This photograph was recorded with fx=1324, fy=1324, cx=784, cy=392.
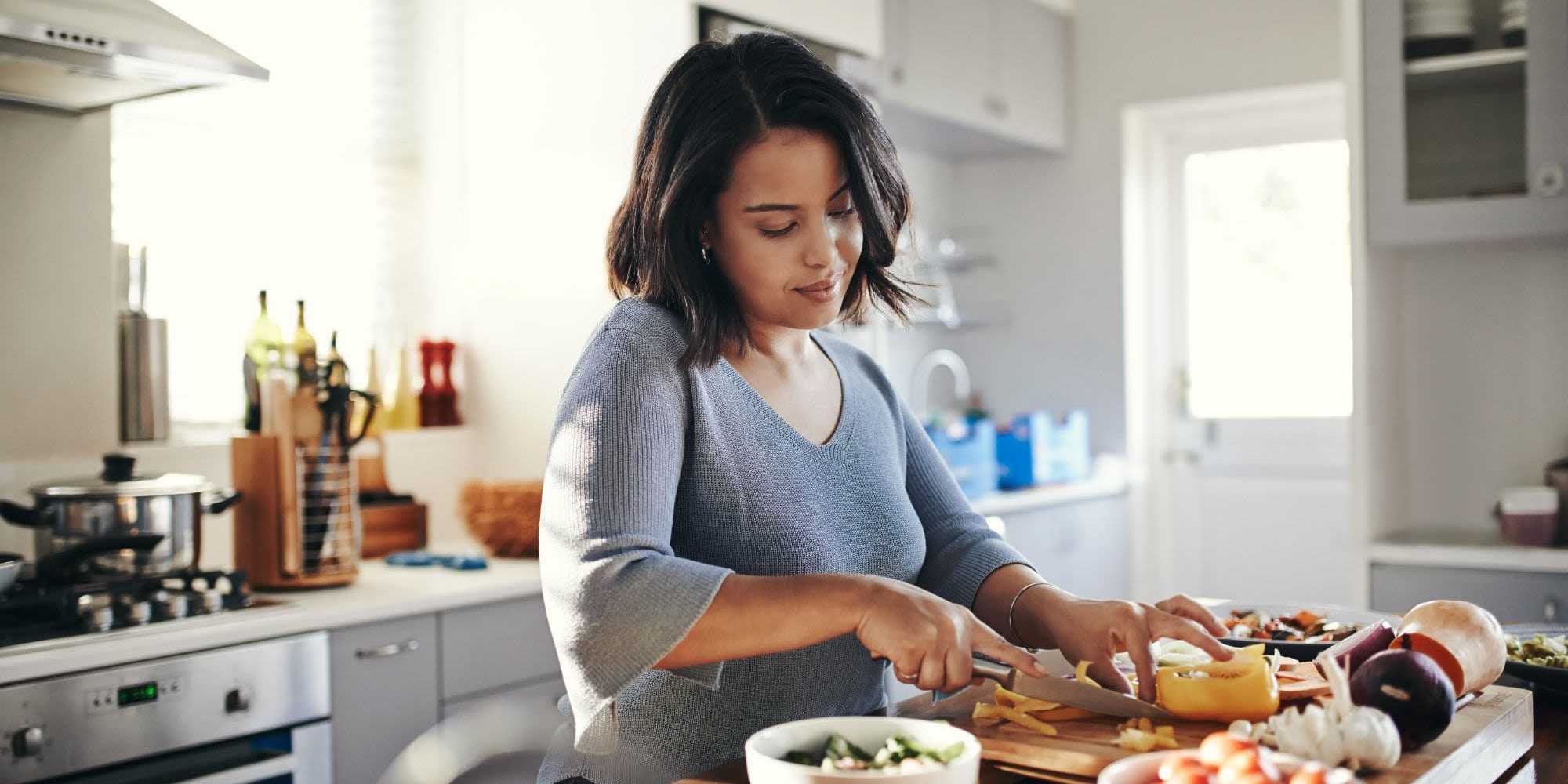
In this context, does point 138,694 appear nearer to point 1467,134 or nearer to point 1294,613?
point 1294,613

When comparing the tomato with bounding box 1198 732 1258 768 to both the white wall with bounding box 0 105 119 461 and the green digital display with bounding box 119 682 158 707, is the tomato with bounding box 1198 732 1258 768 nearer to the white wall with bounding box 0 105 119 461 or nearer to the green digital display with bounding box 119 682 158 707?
the green digital display with bounding box 119 682 158 707

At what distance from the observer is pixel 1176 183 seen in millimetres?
4523

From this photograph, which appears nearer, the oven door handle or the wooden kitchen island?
the wooden kitchen island

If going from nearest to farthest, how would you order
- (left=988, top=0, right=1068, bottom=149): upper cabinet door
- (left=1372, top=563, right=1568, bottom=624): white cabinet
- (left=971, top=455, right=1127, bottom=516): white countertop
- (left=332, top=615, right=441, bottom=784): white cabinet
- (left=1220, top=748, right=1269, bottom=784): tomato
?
(left=1220, top=748, right=1269, bottom=784): tomato < (left=332, top=615, right=441, bottom=784): white cabinet < (left=1372, top=563, right=1568, bottom=624): white cabinet < (left=971, top=455, right=1127, bottom=516): white countertop < (left=988, top=0, right=1068, bottom=149): upper cabinet door

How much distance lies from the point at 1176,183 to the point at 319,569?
129 inches

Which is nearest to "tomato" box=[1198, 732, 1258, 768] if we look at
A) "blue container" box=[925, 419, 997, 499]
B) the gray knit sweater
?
the gray knit sweater

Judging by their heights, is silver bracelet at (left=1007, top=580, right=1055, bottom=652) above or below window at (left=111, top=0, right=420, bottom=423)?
below

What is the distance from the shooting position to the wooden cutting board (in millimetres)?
970

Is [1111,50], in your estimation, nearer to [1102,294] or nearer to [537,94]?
[1102,294]

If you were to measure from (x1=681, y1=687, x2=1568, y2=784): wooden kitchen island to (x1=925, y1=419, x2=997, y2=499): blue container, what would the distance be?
7.55 feet

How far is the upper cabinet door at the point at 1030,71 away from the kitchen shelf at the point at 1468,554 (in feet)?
6.17

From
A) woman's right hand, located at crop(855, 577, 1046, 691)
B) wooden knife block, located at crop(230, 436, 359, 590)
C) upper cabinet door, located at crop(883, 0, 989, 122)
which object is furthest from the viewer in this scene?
upper cabinet door, located at crop(883, 0, 989, 122)

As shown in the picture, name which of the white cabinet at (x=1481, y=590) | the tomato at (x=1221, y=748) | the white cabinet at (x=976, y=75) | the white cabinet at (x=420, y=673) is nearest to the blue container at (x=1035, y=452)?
the white cabinet at (x=976, y=75)

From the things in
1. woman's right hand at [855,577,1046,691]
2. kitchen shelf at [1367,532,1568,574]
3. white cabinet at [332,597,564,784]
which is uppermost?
woman's right hand at [855,577,1046,691]
